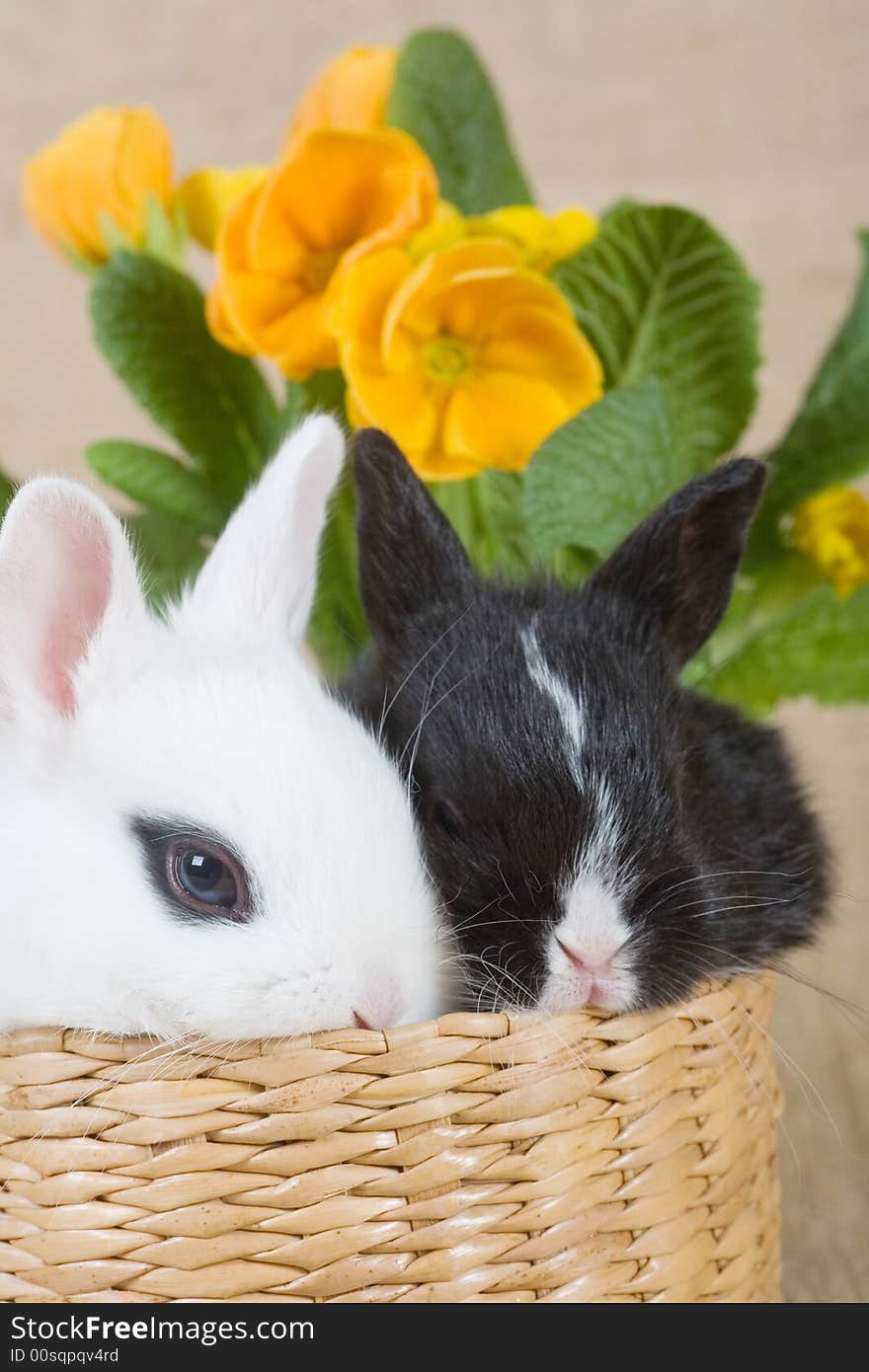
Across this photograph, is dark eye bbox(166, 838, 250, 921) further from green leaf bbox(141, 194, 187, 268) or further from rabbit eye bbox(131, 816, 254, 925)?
green leaf bbox(141, 194, 187, 268)

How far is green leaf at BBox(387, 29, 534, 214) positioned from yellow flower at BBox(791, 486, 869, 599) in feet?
1.54

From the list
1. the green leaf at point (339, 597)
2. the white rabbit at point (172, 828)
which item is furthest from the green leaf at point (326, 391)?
the white rabbit at point (172, 828)

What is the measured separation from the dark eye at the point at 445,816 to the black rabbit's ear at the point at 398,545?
7.2 inches

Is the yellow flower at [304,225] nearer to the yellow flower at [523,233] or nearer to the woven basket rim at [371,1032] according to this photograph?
the yellow flower at [523,233]

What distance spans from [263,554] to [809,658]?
1.79 feet

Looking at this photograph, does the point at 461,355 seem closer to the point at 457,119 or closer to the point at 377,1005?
the point at 457,119

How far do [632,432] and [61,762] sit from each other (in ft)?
1.81

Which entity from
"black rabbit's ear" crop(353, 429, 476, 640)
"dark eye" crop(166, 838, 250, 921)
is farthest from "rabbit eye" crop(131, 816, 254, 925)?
"black rabbit's ear" crop(353, 429, 476, 640)

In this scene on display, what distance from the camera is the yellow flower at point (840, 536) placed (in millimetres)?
1341

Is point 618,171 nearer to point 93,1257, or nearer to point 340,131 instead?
point 340,131

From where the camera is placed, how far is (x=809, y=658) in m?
1.36

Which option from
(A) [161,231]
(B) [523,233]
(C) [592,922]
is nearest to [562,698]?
(C) [592,922]

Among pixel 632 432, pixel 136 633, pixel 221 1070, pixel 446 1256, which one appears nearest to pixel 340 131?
pixel 632 432
